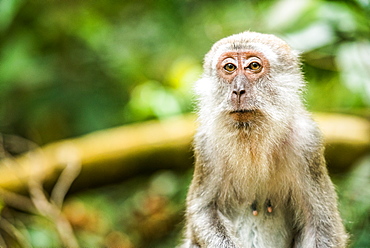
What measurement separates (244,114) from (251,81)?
0.29 metres

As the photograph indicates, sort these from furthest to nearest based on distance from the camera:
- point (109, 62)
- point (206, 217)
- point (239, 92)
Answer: point (109, 62) < point (206, 217) < point (239, 92)

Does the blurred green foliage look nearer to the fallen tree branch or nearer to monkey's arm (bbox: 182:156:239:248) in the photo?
the fallen tree branch

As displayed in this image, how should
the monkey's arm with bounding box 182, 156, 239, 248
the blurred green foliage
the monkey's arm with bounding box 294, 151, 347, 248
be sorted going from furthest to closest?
the blurred green foliage, the monkey's arm with bounding box 182, 156, 239, 248, the monkey's arm with bounding box 294, 151, 347, 248

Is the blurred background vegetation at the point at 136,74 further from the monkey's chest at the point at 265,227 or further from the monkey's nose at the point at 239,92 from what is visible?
the monkey's nose at the point at 239,92

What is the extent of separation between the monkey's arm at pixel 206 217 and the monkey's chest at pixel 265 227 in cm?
17

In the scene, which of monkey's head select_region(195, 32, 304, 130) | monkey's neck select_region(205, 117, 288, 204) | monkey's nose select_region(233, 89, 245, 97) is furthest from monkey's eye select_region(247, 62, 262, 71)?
monkey's neck select_region(205, 117, 288, 204)

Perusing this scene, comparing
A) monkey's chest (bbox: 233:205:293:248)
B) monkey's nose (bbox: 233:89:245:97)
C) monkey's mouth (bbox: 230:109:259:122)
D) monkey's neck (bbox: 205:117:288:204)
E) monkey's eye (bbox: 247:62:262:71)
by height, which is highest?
monkey's eye (bbox: 247:62:262:71)

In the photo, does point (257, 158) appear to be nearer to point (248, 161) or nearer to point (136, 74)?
point (248, 161)

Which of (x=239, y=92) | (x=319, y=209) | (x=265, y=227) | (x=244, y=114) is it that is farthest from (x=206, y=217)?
(x=239, y=92)

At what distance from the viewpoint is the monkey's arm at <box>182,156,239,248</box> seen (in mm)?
5113

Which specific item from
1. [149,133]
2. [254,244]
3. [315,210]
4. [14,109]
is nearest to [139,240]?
[149,133]

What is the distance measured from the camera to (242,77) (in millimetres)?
4715

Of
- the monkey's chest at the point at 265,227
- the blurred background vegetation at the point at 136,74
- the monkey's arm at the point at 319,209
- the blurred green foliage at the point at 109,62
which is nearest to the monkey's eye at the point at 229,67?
the monkey's arm at the point at 319,209

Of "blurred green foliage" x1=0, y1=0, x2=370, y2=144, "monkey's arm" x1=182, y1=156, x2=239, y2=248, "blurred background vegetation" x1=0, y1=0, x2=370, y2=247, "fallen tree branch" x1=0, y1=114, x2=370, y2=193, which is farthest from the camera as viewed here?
"blurred green foliage" x1=0, y1=0, x2=370, y2=144
